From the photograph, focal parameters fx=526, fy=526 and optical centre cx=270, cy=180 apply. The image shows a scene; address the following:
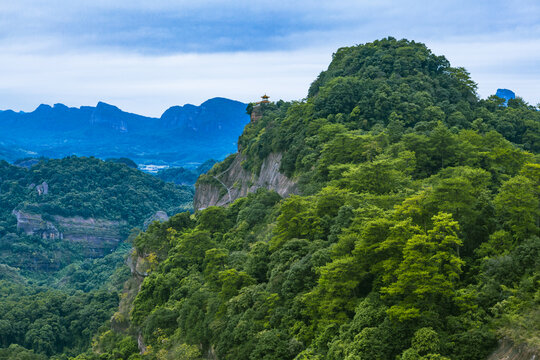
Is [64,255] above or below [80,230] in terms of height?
below

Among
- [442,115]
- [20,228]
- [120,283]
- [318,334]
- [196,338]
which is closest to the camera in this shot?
[318,334]

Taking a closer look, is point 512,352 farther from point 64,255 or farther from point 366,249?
point 64,255

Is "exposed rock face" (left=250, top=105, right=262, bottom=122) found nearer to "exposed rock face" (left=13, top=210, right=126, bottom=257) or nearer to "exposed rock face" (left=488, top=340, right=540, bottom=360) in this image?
"exposed rock face" (left=488, top=340, right=540, bottom=360)

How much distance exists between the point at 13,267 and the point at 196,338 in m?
90.1

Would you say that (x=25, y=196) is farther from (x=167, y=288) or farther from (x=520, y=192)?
(x=520, y=192)

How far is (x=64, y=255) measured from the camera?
115000mm

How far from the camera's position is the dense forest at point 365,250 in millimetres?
18859

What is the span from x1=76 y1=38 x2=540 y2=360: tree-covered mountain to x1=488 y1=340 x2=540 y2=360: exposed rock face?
0.12 m

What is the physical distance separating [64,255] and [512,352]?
4422 inches

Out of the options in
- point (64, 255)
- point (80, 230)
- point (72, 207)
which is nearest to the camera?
point (64, 255)

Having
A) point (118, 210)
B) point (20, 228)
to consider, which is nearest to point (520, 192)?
point (20, 228)

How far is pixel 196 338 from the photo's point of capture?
29.5m

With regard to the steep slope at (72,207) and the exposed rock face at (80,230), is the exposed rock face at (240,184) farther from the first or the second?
the exposed rock face at (80,230)

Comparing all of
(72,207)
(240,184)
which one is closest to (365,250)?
(240,184)
